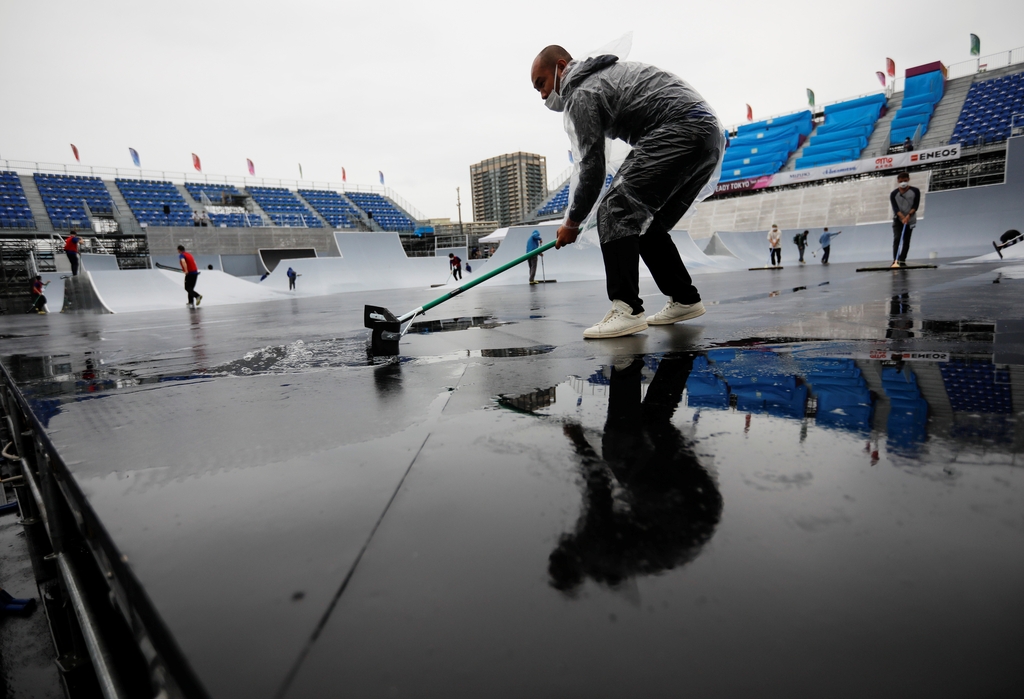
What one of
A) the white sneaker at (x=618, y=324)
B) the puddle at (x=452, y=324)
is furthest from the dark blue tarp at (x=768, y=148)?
the white sneaker at (x=618, y=324)

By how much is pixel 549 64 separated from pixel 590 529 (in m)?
2.77

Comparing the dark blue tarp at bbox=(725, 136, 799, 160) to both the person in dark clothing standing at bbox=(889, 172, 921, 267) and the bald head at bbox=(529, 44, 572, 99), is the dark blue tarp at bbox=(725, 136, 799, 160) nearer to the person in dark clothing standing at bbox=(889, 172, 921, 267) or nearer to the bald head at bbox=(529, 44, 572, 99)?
the person in dark clothing standing at bbox=(889, 172, 921, 267)

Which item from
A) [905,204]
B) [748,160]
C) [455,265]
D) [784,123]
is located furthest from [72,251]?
[784,123]

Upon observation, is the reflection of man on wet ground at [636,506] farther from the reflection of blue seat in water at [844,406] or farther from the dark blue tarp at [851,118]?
the dark blue tarp at [851,118]

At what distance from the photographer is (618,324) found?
2613mm

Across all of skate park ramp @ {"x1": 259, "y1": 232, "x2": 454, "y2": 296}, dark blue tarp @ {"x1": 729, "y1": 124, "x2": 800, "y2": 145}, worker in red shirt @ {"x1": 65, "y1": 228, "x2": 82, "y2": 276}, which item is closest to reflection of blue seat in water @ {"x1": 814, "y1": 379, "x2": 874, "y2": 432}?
skate park ramp @ {"x1": 259, "y1": 232, "x2": 454, "y2": 296}

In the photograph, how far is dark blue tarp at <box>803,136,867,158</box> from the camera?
27.5 metres

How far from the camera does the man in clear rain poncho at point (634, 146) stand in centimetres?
257

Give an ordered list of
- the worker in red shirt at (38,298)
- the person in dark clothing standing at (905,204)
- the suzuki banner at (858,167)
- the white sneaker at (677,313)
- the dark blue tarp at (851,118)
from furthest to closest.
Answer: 1. the dark blue tarp at (851,118)
2. the suzuki banner at (858,167)
3. the worker in red shirt at (38,298)
4. the person in dark clothing standing at (905,204)
5. the white sneaker at (677,313)

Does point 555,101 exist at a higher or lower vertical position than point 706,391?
higher

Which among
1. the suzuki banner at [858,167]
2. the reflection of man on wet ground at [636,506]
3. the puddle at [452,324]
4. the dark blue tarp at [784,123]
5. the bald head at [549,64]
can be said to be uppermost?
the dark blue tarp at [784,123]

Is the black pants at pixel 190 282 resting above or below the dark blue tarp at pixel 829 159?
below

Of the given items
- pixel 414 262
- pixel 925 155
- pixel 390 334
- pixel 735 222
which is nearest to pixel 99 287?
pixel 414 262

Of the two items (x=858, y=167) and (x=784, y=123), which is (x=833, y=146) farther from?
(x=784, y=123)
